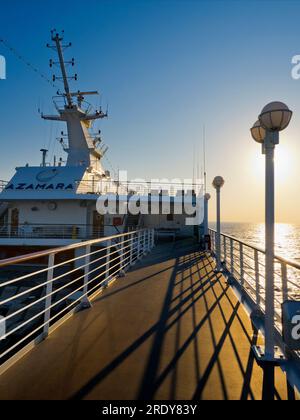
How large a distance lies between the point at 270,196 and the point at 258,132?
2.70 feet

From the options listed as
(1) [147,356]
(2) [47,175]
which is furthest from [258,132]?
(2) [47,175]

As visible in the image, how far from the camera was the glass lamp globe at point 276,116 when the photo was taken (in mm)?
2551

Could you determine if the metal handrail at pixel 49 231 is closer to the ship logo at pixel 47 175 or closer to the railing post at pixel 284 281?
the ship logo at pixel 47 175

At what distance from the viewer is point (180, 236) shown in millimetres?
18734

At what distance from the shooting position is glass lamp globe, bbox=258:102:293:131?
2551 millimetres

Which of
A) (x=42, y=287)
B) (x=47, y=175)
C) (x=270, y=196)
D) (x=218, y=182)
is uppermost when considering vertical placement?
(x=47, y=175)

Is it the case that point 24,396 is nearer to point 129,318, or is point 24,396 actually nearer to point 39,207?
point 129,318

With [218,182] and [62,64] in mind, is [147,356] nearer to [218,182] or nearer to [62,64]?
[218,182]

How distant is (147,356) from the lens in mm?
2664

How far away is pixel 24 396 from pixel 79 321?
1.59m

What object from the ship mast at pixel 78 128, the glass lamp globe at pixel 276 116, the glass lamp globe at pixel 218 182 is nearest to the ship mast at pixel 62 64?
the ship mast at pixel 78 128

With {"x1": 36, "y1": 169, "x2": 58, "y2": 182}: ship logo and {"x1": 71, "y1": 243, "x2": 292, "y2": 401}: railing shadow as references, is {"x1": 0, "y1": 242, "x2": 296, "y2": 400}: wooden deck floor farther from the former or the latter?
{"x1": 36, "y1": 169, "x2": 58, "y2": 182}: ship logo

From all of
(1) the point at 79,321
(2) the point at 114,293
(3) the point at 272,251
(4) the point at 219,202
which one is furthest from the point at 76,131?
(3) the point at 272,251

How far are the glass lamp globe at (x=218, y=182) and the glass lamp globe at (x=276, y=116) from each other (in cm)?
427
